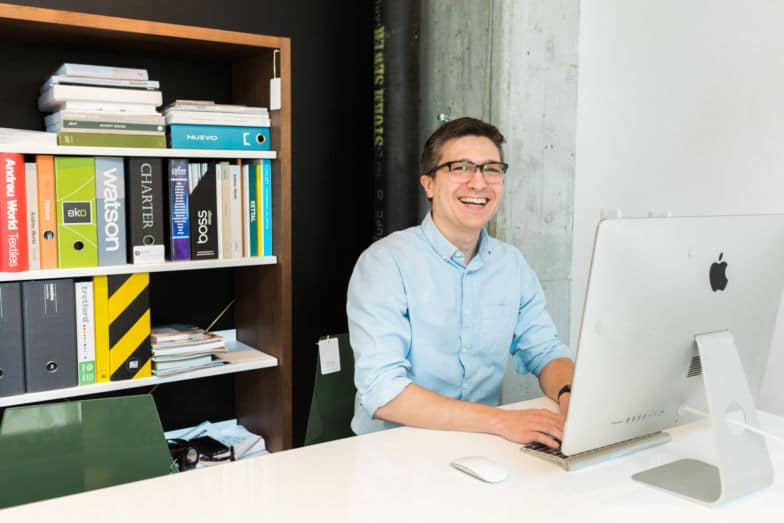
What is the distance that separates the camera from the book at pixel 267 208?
2707 millimetres

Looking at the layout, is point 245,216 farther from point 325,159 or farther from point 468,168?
point 468,168

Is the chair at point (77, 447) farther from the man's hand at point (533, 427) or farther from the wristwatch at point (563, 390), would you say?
the wristwatch at point (563, 390)

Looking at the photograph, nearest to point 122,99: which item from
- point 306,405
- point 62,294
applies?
point 62,294

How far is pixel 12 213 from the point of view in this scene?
222 centimetres

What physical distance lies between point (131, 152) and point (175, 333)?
0.66 m

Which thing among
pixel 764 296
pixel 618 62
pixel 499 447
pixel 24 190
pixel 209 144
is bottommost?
pixel 499 447

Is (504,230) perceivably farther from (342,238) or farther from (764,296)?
(764,296)

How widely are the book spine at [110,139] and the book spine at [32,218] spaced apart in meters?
0.13

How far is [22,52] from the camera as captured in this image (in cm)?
255

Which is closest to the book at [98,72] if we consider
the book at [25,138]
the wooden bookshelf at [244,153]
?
the wooden bookshelf at [244,153]

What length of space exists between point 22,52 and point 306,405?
1797mm

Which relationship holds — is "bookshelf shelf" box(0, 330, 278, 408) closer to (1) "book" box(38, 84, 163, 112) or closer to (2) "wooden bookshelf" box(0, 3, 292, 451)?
(2) "wooden bookshelf" box(0, 3, 292, 451)

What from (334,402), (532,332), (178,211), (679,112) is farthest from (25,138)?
(679,112)

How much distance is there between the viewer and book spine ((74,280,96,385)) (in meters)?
2.37
